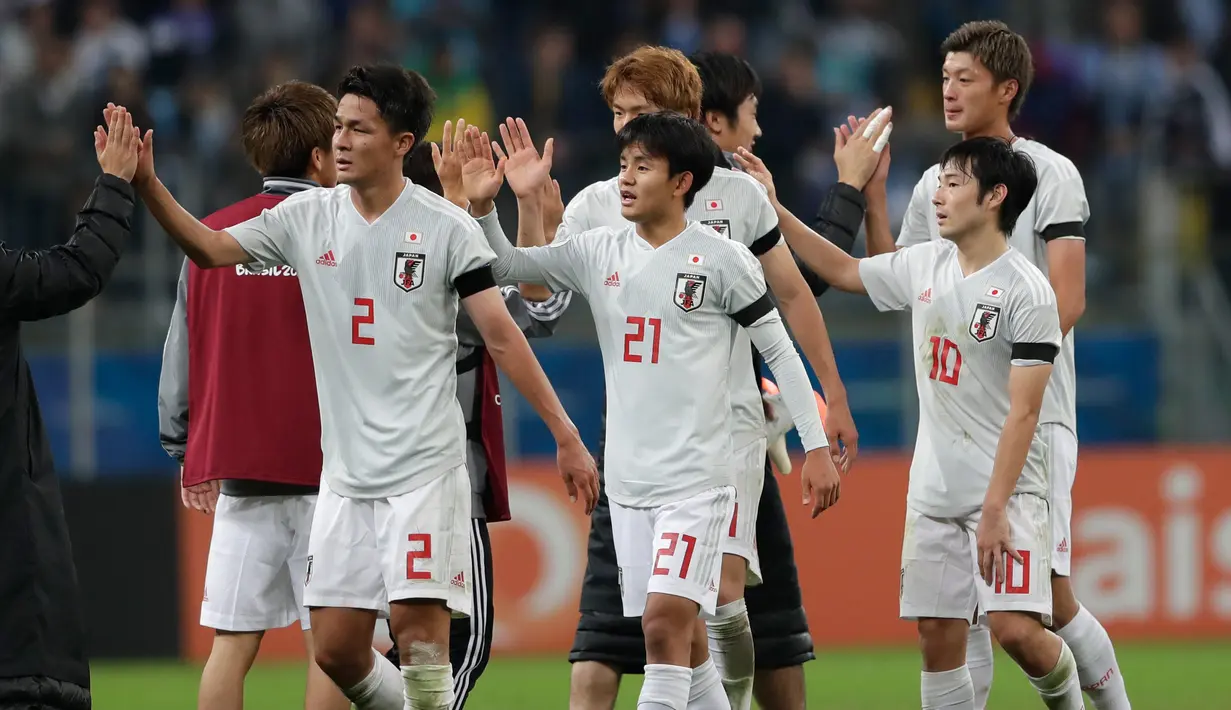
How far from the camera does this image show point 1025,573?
6.11m

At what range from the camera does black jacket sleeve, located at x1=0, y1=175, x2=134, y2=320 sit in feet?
16.2

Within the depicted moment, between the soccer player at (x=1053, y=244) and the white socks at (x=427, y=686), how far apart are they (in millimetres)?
2125

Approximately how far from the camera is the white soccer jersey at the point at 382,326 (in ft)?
18.8

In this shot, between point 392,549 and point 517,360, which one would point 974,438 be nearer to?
point 517,360

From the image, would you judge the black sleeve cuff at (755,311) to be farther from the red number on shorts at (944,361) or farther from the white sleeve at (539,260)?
the red number on shorts at (944,361)

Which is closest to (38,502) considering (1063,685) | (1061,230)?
(1063,685)

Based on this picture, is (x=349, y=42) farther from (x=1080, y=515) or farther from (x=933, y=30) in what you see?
(x=1080, y=515)

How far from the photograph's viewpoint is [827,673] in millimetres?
11203

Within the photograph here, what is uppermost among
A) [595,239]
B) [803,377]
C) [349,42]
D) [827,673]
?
[349,42]

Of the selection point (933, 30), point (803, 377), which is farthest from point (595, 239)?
point (933, 30)

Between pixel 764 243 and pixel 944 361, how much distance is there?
2.48 ft

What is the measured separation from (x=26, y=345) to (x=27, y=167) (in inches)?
62.0

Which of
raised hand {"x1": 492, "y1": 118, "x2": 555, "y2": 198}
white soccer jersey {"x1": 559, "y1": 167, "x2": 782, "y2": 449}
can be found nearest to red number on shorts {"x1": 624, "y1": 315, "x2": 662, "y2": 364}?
white soccer jersey {"x1": 559, "y1": 167, "x2": 782, "y2": 449}

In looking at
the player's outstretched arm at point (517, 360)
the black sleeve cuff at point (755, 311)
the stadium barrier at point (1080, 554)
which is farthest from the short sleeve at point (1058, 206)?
the stadium barrier at point (1080, 554)
